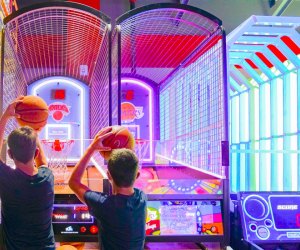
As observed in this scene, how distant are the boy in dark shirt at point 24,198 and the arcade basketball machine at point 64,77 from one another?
10.3 inches

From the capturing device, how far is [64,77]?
11.2 feet

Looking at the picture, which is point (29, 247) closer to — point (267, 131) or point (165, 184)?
point (165, 184)

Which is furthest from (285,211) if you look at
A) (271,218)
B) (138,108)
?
(138,108)

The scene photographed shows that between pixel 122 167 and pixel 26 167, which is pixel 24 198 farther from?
pixel 122 167

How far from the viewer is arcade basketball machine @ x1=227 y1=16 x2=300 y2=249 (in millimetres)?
2383

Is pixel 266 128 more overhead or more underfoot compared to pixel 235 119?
more underfoot

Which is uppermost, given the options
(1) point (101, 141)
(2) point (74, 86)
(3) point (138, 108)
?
(2) point (74, 86)

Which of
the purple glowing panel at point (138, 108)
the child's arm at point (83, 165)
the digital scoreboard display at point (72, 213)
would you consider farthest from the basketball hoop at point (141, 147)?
Result: the purple glowing panel at point (138, 108)

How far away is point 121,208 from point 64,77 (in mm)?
1906

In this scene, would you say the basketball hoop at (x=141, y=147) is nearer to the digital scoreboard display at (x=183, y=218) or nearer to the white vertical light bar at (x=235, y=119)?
the digital scoreboard display at (x=183, y=218)

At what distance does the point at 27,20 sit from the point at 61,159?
771mm

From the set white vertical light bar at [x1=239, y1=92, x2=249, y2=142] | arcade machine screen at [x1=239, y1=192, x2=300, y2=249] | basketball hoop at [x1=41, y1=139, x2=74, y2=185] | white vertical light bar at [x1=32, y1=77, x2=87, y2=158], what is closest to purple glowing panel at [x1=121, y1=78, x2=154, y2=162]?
white vertical light bar at [x1=32, y1=77, x2=87, y2=158]

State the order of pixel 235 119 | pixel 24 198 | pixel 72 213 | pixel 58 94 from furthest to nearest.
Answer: pixel 235 119, pixel 58 94, pixel 72 213, pixel 24 198

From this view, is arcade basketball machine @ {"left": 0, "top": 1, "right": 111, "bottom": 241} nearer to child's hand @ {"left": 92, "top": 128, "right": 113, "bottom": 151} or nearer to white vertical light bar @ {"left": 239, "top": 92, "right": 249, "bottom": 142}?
child's hand @ {"left": 92, "top": 128, "right": 113, "bottom": 151}
